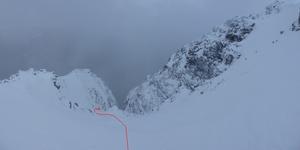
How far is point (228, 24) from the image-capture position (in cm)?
5266

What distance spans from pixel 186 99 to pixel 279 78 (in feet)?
50.4

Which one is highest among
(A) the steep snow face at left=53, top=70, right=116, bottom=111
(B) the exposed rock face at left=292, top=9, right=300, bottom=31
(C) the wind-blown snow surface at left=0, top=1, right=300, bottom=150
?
(A) the steep snow face at left=53, top=70, right=116, bottom=111

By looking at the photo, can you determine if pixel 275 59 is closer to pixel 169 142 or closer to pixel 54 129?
pixel 169 142

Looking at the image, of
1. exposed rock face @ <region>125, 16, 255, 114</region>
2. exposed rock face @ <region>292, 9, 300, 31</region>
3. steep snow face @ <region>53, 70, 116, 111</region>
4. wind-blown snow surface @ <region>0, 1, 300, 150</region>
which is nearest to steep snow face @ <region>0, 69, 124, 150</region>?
wind-blown snow surface @ <region>0, 1, 300, 150</region>

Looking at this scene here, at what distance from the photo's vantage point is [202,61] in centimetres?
5106

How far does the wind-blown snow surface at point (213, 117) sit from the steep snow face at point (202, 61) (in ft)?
20.5

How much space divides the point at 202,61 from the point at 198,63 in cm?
80

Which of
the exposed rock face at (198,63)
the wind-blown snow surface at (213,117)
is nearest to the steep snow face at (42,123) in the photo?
the wind-blown snow surface at (213,117)

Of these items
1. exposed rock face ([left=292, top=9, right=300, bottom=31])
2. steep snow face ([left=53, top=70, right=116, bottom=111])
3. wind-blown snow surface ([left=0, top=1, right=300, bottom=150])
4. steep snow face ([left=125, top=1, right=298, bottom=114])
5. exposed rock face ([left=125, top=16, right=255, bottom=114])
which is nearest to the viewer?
wind-blown snow surface ([left=0, top=1, right=300, bottom=150])

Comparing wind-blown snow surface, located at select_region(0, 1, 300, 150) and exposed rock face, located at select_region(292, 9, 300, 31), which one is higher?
exposed rock face, located at select_region(292, 9, 300, 31)

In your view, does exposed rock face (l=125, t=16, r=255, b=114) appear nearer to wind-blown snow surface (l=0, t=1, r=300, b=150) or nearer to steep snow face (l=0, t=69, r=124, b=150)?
wind-blown snow surface (l=0, t=1, r=300, b=150)

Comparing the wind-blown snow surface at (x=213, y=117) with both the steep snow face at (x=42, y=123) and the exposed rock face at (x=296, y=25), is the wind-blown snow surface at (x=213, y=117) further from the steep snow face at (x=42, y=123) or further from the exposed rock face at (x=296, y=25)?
the exposed rock face at (x=296, y=25)

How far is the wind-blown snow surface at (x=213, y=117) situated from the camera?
22.0 m

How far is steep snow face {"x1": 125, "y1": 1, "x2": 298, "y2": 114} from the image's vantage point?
45.8m
